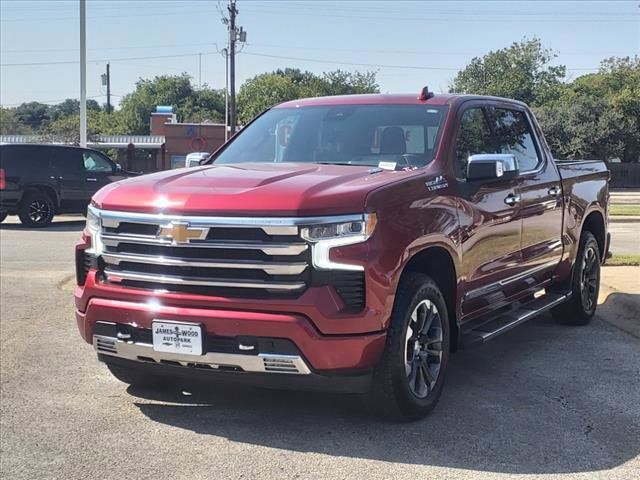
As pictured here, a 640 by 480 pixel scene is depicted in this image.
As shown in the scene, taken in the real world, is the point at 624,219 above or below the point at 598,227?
below

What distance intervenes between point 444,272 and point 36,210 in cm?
1438

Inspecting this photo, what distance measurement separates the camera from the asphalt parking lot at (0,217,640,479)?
3.85 metres

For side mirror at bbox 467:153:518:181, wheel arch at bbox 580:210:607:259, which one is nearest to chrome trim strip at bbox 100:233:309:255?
side mirror at bbox 467:153:518:181

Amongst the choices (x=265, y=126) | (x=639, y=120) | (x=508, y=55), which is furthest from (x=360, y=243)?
(x=508, y=55)

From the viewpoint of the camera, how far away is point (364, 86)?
247 ft

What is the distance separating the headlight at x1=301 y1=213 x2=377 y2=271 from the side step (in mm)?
1428

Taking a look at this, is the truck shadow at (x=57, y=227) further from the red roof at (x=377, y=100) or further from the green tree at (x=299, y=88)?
the green tree at (x=299, y=88)

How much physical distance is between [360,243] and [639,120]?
51.3 metres

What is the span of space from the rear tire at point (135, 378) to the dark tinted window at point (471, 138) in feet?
8.12

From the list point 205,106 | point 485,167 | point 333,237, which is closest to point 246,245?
point 333,237

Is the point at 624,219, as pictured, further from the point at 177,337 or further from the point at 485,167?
the point at 177,337

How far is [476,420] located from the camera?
4.53m

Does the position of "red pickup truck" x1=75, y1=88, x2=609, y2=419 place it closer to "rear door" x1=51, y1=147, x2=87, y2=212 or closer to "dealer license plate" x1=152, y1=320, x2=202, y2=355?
"dealer license plate" x1=152, y1=320, x2=202, y2=355

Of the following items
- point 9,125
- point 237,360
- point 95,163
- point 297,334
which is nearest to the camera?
point 297,334
